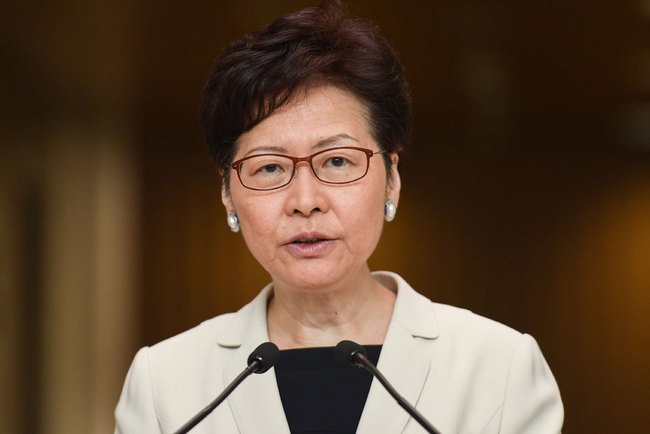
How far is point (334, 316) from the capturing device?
169 cm

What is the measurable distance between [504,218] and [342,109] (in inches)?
152

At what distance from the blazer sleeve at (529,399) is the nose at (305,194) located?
46 cm

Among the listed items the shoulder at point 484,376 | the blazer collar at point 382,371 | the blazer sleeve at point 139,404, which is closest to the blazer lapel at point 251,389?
the blazer collar at point 382,371

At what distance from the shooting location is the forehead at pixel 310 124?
5.14 ft

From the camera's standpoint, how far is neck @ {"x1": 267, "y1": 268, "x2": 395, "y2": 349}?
168cm

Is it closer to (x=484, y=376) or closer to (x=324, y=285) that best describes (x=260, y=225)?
(x=324, y=285)

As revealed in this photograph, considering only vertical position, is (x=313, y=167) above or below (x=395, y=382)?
above

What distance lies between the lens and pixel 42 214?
4.49 meters

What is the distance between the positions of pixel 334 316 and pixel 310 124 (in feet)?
1.26

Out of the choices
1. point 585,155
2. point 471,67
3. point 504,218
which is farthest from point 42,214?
point 585,155

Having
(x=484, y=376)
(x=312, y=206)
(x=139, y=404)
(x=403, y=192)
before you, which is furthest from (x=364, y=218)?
(x=403, y=192)

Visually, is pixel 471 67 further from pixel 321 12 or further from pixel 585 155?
pixel 321 12

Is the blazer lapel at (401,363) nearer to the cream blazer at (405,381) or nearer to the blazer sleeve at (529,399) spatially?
the cream blazer at (405,381)

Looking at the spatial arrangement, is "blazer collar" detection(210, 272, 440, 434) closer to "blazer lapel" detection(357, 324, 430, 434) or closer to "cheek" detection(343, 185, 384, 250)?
"blazer lapel" detection(357, 324, 430, 434)
